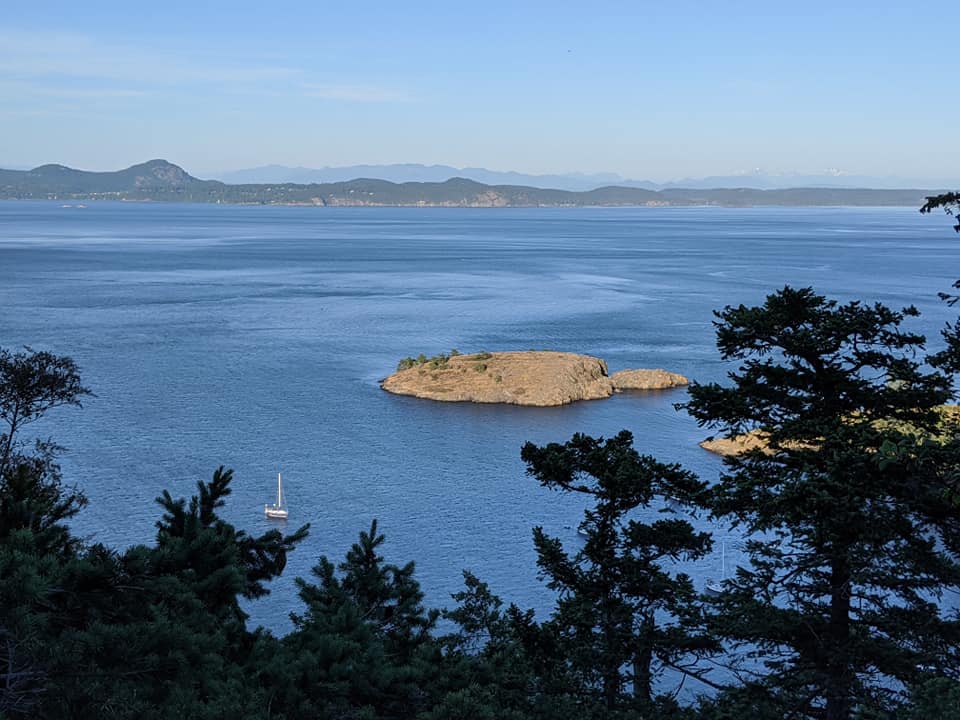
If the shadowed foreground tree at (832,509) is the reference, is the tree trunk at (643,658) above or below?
below

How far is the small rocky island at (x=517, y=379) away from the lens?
6512cm

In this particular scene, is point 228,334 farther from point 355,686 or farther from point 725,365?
point 355,686

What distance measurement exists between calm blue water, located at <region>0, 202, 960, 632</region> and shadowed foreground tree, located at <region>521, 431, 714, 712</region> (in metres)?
9.07

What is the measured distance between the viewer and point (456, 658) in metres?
13.8

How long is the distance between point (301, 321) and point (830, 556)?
3245 inches

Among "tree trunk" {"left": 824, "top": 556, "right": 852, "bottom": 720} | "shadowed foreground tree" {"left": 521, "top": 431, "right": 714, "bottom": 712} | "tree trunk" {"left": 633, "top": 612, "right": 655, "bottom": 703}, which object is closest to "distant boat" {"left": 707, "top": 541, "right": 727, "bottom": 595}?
"shadowed foreground tree" {"left": 521, "top": 431, "right": 714, "bottom": 712}

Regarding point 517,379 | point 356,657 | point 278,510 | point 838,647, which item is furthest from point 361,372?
point 356,657

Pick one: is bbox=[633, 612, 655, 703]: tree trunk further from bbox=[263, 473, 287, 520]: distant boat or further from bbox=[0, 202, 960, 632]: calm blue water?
bbox=[263, 473, 287, 520]: distant boat

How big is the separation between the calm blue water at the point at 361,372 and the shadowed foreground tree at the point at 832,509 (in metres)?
12.3

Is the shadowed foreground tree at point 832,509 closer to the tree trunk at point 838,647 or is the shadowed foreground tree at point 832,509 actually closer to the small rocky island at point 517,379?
the tree trunk at point 838,647

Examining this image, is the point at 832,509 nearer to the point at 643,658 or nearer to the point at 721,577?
the point at 643,658

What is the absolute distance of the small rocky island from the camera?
65.1 metres

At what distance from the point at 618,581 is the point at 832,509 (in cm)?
436

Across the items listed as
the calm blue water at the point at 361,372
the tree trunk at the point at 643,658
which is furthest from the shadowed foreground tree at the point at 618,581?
the calm blue water at the point at 361,372
